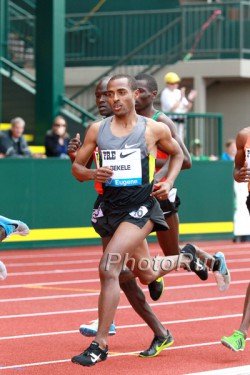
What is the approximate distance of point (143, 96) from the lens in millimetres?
9031

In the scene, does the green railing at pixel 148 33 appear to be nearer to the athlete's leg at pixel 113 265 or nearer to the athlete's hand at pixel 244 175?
the athlete's hand at pixel 244 175

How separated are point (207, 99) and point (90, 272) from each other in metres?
14.4

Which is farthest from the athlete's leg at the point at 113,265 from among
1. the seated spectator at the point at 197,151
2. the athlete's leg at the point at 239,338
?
the seated spectator at the point at 197,151

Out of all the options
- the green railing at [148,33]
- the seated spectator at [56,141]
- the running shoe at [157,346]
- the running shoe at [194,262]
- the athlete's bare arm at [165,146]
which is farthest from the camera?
the green railing at [148,33]

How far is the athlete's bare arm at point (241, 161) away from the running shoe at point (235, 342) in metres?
1.21

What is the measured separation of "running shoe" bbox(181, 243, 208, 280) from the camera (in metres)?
8.77

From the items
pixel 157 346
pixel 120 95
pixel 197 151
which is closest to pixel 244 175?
pixel 120 95

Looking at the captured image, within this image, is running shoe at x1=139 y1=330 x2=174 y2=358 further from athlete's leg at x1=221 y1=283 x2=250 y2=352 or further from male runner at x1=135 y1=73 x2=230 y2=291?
male runner at x1=135 y1=73 x2=230 y2=291

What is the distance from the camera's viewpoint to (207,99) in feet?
94.0

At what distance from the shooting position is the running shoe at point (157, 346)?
26.4 feet

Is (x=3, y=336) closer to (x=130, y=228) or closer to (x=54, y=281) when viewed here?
(x=130, y=228)

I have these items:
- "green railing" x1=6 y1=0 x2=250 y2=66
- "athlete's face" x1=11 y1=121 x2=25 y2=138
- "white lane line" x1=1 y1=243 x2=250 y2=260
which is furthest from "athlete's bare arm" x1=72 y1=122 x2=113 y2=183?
"green railing" x1=6 y1=0 x2=250 y2=66

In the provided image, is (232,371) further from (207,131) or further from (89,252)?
(207,131)

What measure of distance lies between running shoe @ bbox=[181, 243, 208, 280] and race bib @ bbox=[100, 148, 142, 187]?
129cm
